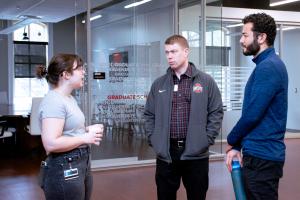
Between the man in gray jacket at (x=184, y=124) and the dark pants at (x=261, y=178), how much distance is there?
0.63 meters

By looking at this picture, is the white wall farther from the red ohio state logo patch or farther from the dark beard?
the dark beard

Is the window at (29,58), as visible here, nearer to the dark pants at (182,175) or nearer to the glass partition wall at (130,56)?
the glass partition wall at (130,56)

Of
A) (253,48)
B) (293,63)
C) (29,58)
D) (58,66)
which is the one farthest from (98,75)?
(29,58)

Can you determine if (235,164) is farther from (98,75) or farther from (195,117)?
(98,75)

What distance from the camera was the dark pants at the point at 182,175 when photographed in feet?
9.49

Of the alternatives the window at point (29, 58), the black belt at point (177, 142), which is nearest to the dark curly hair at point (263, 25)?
the black belt at point (177, 142)

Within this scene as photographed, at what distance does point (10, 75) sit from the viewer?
1494cm

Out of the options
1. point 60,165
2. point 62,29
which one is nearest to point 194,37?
point 60,165

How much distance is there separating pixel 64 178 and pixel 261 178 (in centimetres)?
A: 103

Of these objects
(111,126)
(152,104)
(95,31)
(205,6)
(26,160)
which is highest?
(205,6)

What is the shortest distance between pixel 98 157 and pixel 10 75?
9.70m

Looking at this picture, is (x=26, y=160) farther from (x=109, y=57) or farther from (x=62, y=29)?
(x=62, y=29)

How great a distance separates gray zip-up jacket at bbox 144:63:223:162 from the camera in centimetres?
286

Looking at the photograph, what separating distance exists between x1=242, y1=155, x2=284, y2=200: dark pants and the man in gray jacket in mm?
626
